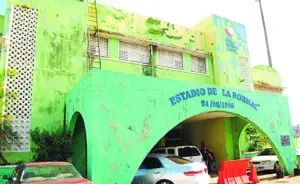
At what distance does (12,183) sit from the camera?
7441mm

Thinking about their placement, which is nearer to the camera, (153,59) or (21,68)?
(21,68)

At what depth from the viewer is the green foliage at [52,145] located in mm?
11195

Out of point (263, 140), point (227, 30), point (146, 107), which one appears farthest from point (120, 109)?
point (263, 140)

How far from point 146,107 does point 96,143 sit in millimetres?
2278

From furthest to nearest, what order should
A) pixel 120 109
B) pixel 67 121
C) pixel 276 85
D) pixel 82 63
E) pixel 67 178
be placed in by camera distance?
pixel 276 85, pixel 82 63, pixel 67 121, pixel 120 109, pixel 67 178

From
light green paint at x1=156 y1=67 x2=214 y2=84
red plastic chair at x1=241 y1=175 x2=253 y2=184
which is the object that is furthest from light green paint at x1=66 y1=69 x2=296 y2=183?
light green paint at x1=156 y1=67 x2=214 y2=84

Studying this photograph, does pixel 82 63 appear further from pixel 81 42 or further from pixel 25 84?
pixel 25 84

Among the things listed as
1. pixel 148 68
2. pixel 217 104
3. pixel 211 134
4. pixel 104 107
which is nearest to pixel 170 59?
pixel 148 68

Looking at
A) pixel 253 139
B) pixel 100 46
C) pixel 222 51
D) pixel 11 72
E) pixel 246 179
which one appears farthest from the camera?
pixel 253 139

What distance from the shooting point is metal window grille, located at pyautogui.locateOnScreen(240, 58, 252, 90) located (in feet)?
63.0

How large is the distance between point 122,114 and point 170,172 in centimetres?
240

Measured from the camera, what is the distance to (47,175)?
7531 millimetres

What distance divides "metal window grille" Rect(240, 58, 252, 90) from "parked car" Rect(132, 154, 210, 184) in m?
11.0

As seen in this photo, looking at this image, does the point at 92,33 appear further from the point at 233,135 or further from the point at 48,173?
the point at 233,135
